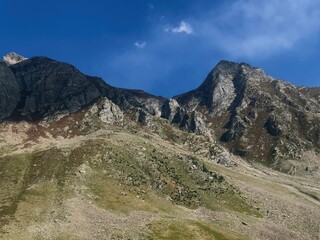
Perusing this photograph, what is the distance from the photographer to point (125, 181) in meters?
137

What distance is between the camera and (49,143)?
182 metres

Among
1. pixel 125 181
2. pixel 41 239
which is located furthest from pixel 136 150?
pixel 41 239

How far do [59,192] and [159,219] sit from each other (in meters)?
33.1

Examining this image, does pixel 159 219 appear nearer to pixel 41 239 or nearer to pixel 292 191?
pixel 41 239

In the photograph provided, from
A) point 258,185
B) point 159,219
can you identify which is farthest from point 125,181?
point 258,185

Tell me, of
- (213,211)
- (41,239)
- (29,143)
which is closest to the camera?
(41,239)

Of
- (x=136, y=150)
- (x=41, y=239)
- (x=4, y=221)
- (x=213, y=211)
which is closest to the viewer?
(x=41, y=239)

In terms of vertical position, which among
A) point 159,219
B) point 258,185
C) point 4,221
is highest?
point 258,185

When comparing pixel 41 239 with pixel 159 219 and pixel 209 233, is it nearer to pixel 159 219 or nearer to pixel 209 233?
pixel 159 219

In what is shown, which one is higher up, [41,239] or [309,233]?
[309,233]

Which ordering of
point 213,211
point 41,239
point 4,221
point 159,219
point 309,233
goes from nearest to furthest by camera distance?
point 41,239 → point 4,221 → point 159,219 → point 309,233 → point 213,211

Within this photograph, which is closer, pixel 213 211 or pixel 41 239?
pixel 41 239

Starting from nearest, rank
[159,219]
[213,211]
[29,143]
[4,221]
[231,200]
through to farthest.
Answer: [4,221] → [159,219] → [213,211] → [231,200] → [29,143]

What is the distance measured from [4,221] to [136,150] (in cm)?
7127
